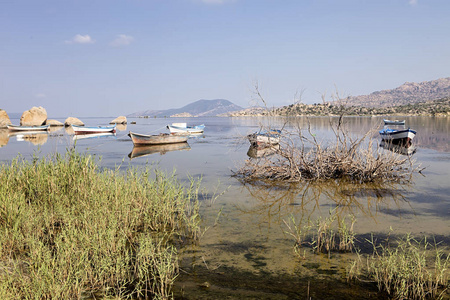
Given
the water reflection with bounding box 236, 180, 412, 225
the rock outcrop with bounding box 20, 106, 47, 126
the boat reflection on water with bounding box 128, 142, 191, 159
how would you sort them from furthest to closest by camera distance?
the rock outcrop with bounding box 20, 106, 47, 126
the boat reflection on water with bounding box 128, 142, 191, 159
the water reflection with bounding box 236, 180, 412, 225

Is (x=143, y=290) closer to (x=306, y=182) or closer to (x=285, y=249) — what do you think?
(x=285, y=249)

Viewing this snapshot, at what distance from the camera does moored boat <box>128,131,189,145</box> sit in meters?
32.1

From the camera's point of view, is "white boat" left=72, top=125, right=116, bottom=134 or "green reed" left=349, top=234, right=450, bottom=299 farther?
"white boat" left=72, top=125, right=116, bottom=134

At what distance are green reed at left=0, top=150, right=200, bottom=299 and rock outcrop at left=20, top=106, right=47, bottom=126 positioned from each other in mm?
64524

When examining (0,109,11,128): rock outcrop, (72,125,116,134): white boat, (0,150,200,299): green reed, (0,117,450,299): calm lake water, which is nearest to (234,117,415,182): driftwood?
(0,117,450,299): calm lake water

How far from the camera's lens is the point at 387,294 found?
5.56m

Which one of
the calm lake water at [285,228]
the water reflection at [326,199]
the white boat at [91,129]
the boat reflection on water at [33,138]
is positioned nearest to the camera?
the calm lake water at [285,228]

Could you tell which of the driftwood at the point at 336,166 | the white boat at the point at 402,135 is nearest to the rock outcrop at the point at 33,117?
the white boat at the point at 402,135

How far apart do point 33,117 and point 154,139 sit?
45.6 meters

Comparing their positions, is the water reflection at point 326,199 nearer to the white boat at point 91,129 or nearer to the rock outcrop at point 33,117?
the white boat at point 91,129

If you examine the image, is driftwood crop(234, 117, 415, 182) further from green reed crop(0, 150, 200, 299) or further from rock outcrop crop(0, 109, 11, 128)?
rock outcrop crop(0, 109, 11, 128)

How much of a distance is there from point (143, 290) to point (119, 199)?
3.71 meters

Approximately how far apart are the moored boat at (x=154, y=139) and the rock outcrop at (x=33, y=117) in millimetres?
44318

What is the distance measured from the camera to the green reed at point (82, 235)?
530cm
